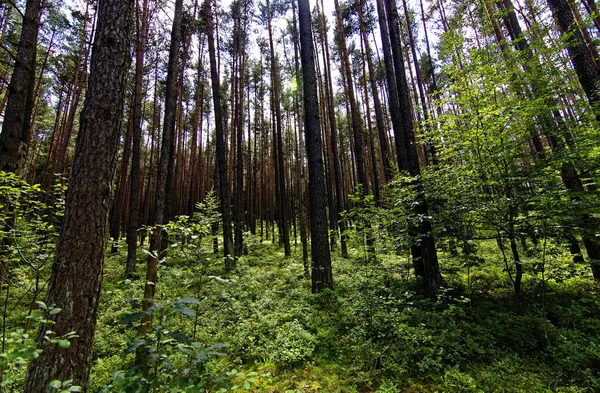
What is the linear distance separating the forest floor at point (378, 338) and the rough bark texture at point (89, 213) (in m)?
0.41

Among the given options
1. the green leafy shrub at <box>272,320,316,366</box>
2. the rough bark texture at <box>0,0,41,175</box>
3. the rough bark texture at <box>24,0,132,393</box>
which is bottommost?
the green leafy shrub at <box>272,320,316,366</box>

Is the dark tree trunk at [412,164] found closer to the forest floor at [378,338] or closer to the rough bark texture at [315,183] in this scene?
the forest floor at [378,338]

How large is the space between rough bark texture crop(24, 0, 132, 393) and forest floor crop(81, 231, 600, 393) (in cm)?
41

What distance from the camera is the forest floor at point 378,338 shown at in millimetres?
3242

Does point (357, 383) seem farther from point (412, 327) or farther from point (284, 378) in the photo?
point (412, 327)

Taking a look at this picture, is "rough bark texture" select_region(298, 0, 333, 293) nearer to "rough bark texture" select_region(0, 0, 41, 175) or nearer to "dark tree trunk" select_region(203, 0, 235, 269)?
"dark tree trunk" select_region(203, 0, 235, 269)

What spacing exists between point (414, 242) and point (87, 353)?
557cm

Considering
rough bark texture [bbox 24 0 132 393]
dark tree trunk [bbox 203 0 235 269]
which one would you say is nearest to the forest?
rough bark texture [bbox 24 0 132 393]

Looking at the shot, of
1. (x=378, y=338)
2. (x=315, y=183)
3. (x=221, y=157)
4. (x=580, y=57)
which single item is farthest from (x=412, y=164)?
(x=221, y=157)

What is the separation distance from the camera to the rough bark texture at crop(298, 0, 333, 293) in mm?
6168

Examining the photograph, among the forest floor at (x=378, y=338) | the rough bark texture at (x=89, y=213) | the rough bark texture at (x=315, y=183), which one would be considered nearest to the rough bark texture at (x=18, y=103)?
the forest floor at (x=378, y=338)

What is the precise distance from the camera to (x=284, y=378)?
142 inches

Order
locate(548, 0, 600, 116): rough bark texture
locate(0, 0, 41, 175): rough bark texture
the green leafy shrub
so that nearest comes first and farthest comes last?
the green leafy shrub → locate(0, 0, 41, 175): rough bark texture → locate(548, 0, 600, 116): rough bark texture

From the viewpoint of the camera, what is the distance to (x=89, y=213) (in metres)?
2.41
